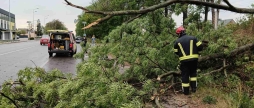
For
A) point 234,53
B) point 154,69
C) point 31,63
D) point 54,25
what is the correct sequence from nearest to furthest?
point 154,69 → point 234,53 → point 31,63 → point 54,25

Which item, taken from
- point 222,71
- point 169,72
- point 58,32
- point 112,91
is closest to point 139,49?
point 169,72

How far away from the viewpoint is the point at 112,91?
11.7ft

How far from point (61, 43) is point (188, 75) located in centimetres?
1288

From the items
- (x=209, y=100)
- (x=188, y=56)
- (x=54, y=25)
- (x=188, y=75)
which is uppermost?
(x=54, y=25)

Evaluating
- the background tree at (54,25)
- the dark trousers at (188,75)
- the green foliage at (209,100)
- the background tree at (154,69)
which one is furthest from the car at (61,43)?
the background tree at (54,25)

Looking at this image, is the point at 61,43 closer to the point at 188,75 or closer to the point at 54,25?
the point at 188,75

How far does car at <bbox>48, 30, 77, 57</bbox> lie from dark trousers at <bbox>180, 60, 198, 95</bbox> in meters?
12.0

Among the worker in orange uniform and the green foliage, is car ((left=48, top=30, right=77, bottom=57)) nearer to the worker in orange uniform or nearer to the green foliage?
the worker in orange uniform

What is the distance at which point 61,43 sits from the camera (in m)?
17.5

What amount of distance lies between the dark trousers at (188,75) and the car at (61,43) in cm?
1197

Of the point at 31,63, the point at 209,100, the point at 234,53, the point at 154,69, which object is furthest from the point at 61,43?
the point at 209,100

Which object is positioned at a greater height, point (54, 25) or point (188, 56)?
point (54, 25)

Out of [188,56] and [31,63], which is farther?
[31,63]

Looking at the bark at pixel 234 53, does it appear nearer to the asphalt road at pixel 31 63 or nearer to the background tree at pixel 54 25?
the asphalt road at pixel 31 63
